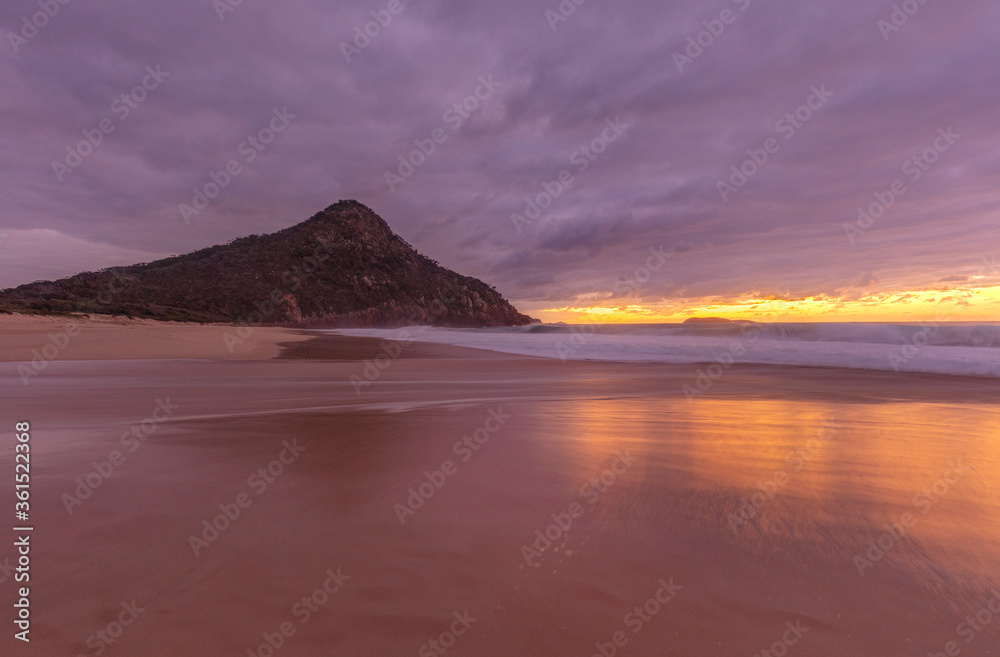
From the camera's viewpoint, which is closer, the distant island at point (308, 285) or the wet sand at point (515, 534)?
the wet sand at point (515, 534)

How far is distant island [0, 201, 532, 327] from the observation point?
49.5 metres

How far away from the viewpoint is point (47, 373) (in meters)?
8.45

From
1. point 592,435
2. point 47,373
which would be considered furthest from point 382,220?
point 592,435

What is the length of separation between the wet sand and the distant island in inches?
1535

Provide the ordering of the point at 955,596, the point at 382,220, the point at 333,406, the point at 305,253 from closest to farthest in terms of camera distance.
→ the point at 955,596
the point at 333,406
the point at 305,253
the point at 382,220

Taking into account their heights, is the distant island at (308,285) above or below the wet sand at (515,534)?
above

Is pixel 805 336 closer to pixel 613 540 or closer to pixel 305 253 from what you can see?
pixel 613 540

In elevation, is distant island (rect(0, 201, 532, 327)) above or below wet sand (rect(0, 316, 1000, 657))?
above

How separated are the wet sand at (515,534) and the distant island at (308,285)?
39.0m

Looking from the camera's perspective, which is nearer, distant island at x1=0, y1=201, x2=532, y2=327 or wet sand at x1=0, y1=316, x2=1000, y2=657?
wet sand at x1=0, y1=316, x2=1000, y2=657

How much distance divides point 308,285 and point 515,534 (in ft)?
212

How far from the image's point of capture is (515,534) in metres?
2.52

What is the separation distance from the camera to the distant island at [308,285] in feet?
162

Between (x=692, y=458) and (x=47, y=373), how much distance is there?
10941 mm
